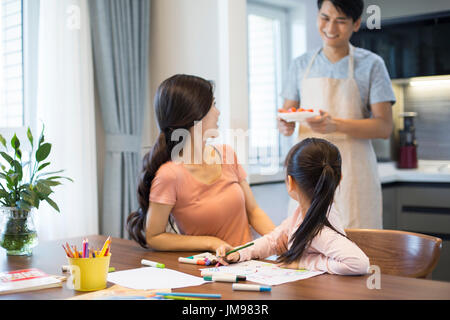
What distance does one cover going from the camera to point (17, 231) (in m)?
1.55

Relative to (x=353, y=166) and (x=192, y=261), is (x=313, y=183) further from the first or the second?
(x=353, y=166)

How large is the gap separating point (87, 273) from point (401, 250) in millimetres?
846

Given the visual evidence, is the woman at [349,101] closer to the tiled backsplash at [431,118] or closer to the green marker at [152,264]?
the green marker at [152,264]

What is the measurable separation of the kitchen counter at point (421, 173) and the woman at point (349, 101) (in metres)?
0.67

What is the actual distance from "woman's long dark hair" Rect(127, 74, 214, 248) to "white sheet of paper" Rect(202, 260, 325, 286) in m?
0.42

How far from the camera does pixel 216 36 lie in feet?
9.49

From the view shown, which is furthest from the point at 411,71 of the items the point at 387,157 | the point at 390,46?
the point at 387,157

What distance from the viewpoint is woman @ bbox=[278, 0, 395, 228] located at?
233 cm

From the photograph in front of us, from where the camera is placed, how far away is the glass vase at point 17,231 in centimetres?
152

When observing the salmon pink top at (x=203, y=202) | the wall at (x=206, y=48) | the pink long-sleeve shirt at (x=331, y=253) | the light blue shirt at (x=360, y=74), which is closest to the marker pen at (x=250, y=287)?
the pink long-sleeve shirt at (x=331, y=253)

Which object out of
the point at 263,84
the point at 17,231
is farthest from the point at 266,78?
the point at 17,231

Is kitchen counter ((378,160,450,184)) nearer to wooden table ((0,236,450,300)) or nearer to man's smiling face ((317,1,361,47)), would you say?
man's smiling face ((317,1,361,47))
